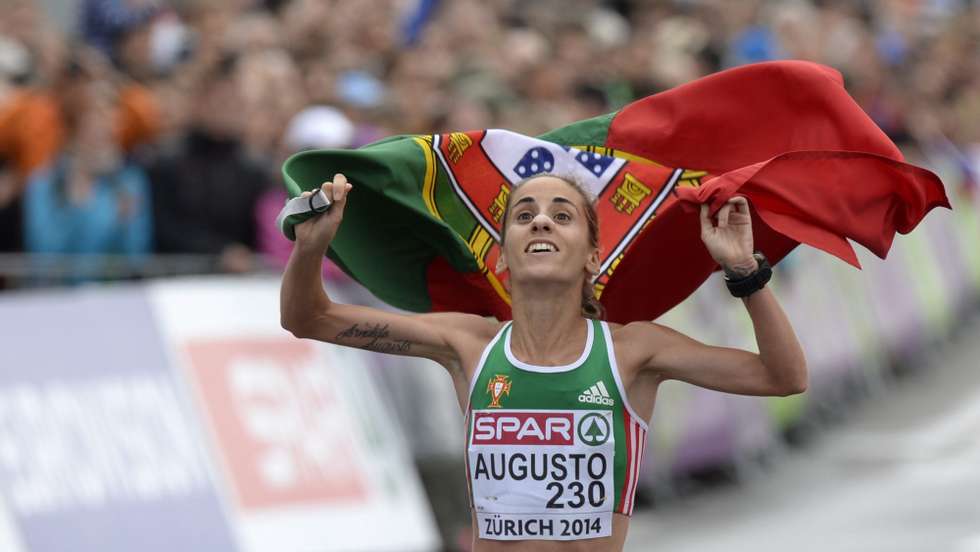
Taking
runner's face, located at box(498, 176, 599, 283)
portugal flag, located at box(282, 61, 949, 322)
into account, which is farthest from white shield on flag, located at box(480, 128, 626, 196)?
runner's face, located at box(498, 176, 599, 283)

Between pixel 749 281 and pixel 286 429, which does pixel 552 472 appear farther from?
pixel 286 429

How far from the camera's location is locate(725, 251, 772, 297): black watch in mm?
5414

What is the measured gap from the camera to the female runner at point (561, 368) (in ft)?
18.0

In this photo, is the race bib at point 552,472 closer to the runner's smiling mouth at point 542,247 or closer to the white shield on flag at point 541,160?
the runner's smiling mouth at point 542,247

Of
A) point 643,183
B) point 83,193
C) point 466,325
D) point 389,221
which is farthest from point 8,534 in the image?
point 643,183

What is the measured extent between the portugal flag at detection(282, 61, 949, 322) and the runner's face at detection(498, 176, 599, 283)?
40cm

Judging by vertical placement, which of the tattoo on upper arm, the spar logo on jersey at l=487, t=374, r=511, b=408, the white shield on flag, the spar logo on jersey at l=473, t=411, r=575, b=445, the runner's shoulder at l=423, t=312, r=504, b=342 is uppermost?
the white shield on flag

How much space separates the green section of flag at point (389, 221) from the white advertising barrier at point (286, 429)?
3.61m

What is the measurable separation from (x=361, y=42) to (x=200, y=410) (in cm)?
432

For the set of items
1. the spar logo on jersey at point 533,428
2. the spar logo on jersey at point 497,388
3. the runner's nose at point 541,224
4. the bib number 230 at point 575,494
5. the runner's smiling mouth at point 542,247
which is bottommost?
the bib number 230 at point 575,494

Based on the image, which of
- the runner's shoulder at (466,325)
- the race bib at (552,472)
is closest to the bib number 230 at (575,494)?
the race bib at (552,472)

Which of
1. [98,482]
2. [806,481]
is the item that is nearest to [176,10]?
[98,482]

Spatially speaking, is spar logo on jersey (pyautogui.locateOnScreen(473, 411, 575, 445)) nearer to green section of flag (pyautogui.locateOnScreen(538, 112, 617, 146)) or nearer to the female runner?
the female runner

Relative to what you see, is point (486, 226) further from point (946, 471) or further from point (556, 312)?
point (946, 471)
